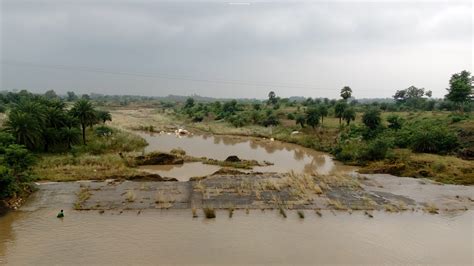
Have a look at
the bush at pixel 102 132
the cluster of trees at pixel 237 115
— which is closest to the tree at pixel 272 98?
the cluster of trees at pixel 237 115

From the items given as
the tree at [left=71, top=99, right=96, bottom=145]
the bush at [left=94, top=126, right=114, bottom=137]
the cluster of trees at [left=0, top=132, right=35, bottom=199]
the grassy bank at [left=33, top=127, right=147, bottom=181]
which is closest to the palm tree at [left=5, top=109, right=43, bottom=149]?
the grassy bank at [left=33, top=127, right=147, bottom=181]

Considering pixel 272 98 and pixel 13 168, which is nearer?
pixel 13 168

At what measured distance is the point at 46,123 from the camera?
32.2 m

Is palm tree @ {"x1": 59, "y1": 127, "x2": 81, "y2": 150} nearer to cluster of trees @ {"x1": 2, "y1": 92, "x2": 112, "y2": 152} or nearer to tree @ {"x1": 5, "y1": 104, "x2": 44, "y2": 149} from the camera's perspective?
cluster of trees @ {"x1": 2, "y1": 92, "x2": 112, "y2": 152}

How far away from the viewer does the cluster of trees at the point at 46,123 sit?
28234 mm

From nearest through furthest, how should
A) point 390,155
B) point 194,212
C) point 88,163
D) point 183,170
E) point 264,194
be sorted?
point 194,212
point 264,194
point 88,163
point 183,170
point 390,155

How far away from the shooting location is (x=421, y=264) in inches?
557

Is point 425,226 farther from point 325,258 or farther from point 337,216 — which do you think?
point 325,258

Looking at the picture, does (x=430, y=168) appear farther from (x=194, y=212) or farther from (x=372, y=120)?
(x=194, y=212)

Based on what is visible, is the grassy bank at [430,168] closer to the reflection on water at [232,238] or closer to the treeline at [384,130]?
the treeline at [384,130]

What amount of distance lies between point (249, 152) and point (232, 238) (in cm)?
2411

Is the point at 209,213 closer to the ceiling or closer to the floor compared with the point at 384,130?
closer to the floor

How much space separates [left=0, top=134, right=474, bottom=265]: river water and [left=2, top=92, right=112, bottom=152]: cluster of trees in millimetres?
11054

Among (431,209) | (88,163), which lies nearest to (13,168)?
(88,163)
